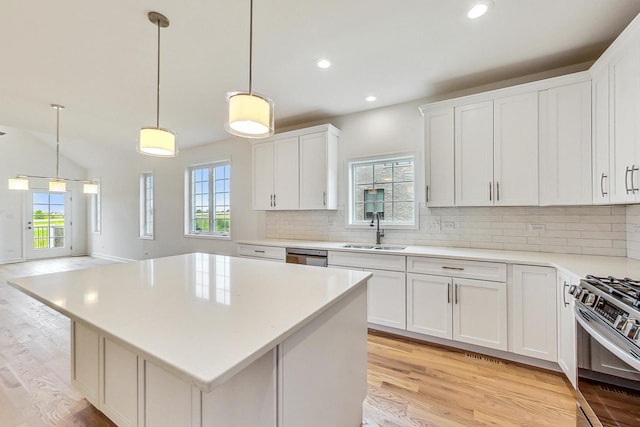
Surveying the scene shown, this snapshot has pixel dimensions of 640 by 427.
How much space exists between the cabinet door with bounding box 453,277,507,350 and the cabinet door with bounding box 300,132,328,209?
1855 mm

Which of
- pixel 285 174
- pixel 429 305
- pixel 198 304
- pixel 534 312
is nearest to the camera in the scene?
pixel 198 304

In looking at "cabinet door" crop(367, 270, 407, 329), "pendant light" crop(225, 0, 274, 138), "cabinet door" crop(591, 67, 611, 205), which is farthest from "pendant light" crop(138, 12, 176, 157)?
"cabinet door" crop(591, 67, 611, 205)

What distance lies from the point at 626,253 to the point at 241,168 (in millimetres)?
4800

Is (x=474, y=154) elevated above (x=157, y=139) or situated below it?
above

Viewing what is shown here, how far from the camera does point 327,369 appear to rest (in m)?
1.28

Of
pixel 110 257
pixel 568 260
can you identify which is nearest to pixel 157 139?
pixel 568 260

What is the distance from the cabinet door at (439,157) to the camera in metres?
2.80

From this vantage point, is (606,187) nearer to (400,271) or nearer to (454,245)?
(454,245)

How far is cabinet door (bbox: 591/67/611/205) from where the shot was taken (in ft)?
6.64

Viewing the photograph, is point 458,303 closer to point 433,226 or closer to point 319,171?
point 433,226

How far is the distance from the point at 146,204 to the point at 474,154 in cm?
700

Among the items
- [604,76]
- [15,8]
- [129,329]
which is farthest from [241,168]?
[604,76]

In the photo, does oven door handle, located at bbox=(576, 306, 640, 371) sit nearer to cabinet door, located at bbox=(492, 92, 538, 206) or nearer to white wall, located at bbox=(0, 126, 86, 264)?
cabinet door, located at bbox=(492, 92, 538, 206)

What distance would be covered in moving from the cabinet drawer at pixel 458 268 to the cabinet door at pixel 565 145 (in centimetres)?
75
